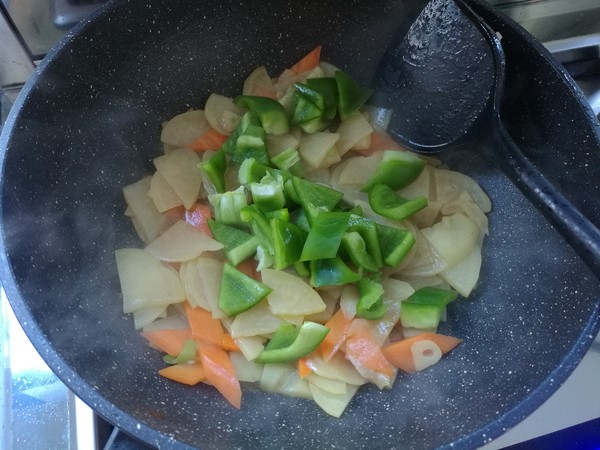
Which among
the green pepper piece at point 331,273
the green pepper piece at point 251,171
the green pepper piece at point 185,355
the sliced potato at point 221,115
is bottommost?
the green pepper piece at point 185,355

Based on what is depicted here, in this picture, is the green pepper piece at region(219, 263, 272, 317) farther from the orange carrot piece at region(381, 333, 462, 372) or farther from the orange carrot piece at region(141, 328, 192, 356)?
the orange carrot piece at region(381, 333, 462, 372)

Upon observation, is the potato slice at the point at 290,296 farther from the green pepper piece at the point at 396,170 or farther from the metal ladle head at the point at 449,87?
the metal ladle head at the point at 449,87

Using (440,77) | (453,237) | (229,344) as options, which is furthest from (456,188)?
(229,344)

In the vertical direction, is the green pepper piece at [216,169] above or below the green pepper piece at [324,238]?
above

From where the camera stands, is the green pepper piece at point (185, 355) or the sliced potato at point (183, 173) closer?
the green pepper piece at point (185, 355)

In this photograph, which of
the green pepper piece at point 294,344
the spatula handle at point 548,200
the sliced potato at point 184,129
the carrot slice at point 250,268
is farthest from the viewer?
the sliced potato at point 184,129

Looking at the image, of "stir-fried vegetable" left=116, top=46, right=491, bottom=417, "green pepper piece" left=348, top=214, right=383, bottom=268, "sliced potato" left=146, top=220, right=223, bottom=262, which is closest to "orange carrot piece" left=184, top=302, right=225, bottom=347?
"stir-fried vegetable" left=116, top=46, right=491, bottom=417

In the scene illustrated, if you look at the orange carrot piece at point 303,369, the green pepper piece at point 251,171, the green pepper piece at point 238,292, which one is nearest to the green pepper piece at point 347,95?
the green pepper piece at point 251,171

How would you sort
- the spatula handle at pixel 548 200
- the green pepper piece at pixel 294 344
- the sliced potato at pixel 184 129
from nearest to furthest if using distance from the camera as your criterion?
the spatula handle at pixel 548 200 → the green pepper piece at pixel 294 344 → the sliced potato at pixel 184 129
